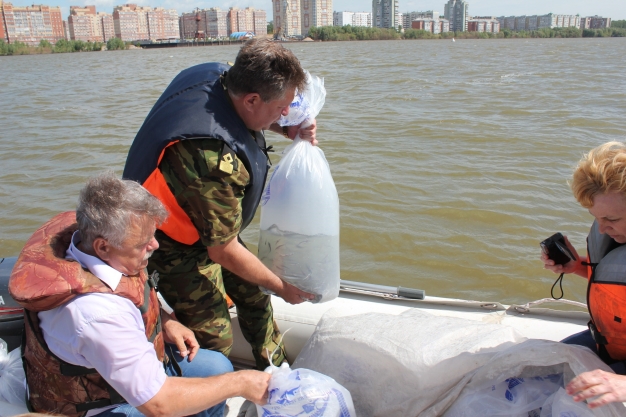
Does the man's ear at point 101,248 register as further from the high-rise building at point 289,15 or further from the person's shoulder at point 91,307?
the high-rise building at point 289,15

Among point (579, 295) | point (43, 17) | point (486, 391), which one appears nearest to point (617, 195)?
point (486, 391)

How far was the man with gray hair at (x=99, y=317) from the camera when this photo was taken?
142 cm

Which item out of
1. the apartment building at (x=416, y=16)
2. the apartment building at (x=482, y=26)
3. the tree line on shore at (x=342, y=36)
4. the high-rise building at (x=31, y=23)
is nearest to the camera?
the tree line on shore at (x=342, y=36)

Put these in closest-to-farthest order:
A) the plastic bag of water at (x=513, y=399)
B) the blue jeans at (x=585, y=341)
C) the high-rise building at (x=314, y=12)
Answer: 1. the plastic bag of water at (x=513, y=399)
2. the blue jeans at (x=585, y=341)
3. the high-rise building at (x=314, y=12)

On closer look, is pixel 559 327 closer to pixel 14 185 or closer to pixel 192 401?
pixel 192 401

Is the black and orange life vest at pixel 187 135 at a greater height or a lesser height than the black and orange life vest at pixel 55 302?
greater

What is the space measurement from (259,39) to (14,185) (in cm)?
690

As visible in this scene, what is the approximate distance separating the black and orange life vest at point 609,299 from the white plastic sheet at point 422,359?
0.09 meters

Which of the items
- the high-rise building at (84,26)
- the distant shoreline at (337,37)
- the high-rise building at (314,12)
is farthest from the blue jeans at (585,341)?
the high-rise building at (84,26)

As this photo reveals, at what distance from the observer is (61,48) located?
Answer: 202 ft

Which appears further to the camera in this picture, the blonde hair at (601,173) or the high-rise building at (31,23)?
the high-rise building at (31,23)

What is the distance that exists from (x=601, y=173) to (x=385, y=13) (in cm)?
13511

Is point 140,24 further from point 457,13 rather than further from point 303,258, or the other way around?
point 303,258

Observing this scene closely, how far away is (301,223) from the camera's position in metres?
2.20
